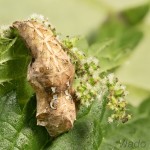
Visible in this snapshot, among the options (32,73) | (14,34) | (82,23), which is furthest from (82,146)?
(82,23)

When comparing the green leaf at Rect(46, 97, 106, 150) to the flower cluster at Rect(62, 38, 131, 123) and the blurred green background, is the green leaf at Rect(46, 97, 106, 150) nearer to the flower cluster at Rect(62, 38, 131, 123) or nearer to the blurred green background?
the flower cluster at Rect(62, 38, 131, 123)

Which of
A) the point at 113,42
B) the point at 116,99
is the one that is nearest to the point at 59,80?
the point at 116,99

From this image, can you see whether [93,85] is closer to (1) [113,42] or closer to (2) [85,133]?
(2) [85,133]

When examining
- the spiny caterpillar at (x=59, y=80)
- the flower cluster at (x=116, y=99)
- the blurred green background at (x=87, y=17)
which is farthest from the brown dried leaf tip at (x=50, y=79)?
the blurred green background at (x=87, y=17)

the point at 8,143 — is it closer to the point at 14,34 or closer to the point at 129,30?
the point at 14,34

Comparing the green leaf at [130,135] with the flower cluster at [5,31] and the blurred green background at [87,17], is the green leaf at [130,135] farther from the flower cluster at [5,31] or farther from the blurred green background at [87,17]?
the blurred green background at [87,17]

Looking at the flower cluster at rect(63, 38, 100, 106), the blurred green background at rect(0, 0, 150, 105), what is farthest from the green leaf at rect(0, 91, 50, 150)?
the blurred green background at rect(0, 0, 150, 105)
